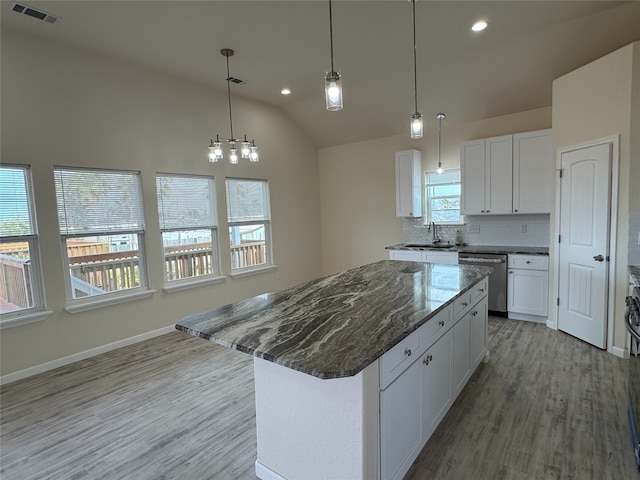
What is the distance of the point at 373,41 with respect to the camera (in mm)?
3646

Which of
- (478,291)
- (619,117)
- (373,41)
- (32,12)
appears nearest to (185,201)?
(32,12)

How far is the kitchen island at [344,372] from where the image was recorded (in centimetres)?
147

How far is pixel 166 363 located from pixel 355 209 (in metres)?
4.21

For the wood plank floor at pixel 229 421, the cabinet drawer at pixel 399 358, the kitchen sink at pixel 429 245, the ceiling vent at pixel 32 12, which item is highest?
the ceiling vent at pixel 32 12

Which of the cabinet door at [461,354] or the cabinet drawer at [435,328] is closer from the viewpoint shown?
the cabinet drawer at [435,328]

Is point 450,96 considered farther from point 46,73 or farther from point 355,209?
point 46,73

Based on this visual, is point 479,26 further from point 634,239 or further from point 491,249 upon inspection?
point 491,249

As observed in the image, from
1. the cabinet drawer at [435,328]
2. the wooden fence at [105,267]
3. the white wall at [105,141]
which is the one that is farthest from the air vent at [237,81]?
the cabinet drawer at [435,328]

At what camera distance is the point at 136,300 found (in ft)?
13.5

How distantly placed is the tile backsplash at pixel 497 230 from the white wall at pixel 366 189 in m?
0.71

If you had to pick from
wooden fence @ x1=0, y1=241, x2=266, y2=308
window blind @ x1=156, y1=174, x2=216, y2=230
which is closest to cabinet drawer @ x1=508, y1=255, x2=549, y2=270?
wooden fence @ x1=0, y1=241, x2=266, y2=308

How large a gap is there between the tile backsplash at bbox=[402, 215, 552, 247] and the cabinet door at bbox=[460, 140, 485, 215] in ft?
1.11

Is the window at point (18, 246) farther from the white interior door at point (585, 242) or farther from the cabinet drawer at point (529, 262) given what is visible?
the white interior door at point (585, 242)

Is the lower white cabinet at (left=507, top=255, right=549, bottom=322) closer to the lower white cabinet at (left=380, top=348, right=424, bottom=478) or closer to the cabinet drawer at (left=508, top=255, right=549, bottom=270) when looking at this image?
the cabinet drawer at (left=508, top=255, right=549, bottom=270)
